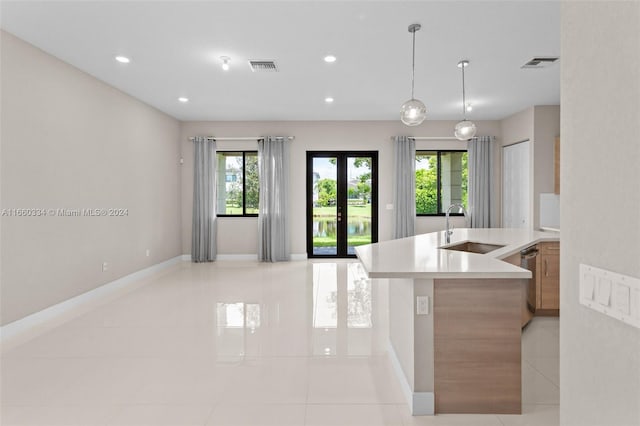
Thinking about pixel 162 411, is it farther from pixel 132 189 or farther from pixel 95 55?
pixel 132 189

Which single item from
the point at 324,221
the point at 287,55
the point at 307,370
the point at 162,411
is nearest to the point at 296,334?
the point at 307,370

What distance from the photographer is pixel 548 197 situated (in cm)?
665

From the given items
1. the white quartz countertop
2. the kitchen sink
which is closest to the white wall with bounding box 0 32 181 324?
the white quartz countertop

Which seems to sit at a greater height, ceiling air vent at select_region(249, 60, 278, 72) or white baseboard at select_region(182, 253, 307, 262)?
ceiling air vent at select_region(249, 60, 278, 72)

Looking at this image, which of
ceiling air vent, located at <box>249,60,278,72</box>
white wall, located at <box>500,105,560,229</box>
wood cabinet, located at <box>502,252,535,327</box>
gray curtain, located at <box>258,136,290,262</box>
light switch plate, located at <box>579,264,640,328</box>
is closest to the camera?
light switch plate, located at <box>579,264,640,328</box>

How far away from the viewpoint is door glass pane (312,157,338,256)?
8.02m

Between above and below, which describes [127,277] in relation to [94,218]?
below

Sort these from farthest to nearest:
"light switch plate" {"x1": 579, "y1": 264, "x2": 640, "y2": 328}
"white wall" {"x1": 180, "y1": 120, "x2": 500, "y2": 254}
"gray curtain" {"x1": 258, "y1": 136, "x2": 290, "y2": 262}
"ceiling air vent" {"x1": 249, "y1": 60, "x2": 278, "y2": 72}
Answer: "white wall" {"x1": 180, "y1": 120, "x2": 500, "y2": 254} < "gray curtain" {"x1": 258, "y1": 136, "x2": 290, "y2": 262} < "ceiling air vent" {"x1": 249, "y1": 60, "x2": 278, "y2": 72} < "light switch plate" {"x1": 579, "y1": 264, "x2": 640, "y2": 328}

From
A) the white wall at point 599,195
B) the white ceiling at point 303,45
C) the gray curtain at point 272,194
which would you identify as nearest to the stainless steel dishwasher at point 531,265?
the white ceiling at point 303,45

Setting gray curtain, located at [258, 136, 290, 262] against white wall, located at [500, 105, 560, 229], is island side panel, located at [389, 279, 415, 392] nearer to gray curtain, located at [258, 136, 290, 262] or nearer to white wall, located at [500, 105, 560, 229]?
gray curtain, located at [258, 136, 290, 262]

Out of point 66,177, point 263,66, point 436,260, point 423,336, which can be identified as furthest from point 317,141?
point 423,336

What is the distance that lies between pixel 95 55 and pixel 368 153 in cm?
518

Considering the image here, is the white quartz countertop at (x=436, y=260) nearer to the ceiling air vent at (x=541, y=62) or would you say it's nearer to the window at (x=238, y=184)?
the ceiling air vent at (x=541, y=62)

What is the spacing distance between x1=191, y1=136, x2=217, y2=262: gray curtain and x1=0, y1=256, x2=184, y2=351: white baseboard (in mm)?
1744
